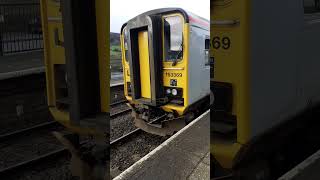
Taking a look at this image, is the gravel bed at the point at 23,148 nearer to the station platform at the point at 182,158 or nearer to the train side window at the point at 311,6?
the station platform at the point at 182,158

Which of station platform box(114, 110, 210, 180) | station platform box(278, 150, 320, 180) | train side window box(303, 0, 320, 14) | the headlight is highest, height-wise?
train side window box(303, 0, 320, 14)

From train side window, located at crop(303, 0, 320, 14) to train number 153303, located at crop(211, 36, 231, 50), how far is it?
881mm

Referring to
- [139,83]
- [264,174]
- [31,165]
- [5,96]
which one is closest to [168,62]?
[139,83]

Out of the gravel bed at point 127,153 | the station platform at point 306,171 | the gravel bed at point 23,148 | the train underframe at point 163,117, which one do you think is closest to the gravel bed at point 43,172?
the gravel bed at point 23,148

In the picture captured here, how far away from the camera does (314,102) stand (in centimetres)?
272

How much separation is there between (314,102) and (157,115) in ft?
4.44

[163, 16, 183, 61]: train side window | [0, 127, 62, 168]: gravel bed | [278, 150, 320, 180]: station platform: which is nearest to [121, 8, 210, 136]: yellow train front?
[163, 16, 183, 61]: train side window

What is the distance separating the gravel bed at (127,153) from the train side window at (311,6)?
4.39 feet

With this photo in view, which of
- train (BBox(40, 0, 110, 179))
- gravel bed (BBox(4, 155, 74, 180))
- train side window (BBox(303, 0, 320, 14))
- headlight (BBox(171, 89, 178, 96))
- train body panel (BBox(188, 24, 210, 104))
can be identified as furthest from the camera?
gravel bed (BBox(4, 155, 74, 180))

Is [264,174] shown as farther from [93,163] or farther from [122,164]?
[93,163]

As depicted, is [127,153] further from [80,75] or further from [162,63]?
[80,75]

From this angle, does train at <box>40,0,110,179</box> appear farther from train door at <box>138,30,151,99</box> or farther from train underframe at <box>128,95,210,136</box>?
train underframe at <box>128,95,210,136</box>

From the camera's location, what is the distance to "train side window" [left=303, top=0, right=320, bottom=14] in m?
2.35

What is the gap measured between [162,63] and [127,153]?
0.51 metres
